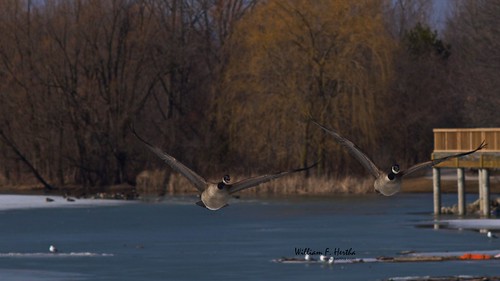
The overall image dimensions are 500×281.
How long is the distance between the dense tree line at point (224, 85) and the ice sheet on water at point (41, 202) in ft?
37.3

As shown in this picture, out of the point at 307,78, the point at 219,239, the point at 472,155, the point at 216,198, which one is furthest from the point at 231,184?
the point at 307,78

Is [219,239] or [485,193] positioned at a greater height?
[485,193]

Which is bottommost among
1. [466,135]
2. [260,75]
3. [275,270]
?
[275,270]

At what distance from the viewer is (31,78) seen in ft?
239

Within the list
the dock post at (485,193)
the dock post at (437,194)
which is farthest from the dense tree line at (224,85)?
the dock post at (485,193)

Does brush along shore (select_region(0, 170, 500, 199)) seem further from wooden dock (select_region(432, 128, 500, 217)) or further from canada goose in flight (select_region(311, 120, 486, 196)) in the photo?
canada goose in flight (select_region(311, 120, 486, 196))

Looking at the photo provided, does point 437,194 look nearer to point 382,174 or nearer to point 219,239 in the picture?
point 219,239

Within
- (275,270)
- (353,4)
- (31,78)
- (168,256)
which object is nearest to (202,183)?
(275,270)

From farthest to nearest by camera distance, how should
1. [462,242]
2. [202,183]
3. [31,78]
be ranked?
[31,78]
[462,242]
[202,183]

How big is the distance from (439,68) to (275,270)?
173ft

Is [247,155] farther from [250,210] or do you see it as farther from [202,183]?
[202,183]

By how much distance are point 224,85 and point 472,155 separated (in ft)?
77.4

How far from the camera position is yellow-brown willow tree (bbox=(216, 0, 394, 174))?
65000mm

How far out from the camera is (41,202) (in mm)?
55875
